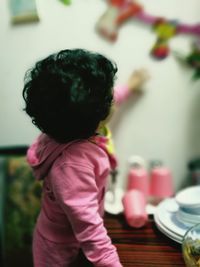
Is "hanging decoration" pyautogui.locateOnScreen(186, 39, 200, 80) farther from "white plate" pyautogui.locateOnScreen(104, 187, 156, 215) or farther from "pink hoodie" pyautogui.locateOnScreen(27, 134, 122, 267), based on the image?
"pink hoodie" pyautogui.locateOnScreen(27, 134, 122, 267)

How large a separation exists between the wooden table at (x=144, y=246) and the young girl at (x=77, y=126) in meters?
0.14

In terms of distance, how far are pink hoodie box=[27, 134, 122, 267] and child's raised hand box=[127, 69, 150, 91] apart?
1.54 ft

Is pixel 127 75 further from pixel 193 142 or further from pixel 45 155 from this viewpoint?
pixel 45 155

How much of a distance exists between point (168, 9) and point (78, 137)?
663 mm

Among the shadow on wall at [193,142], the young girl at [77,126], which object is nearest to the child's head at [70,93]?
the young girl at [77,126]

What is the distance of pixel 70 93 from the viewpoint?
2.25ft

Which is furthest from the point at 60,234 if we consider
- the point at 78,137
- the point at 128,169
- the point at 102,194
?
the point at 128,169

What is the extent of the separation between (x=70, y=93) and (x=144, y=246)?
453mm

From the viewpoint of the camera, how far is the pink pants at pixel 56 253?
85 cm

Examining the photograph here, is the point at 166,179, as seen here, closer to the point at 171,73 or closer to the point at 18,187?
the point at 171,73

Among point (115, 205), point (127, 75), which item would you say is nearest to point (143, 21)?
point (127, 75)

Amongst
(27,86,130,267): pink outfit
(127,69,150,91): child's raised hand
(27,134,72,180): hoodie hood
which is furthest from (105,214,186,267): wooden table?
(127,69,150,91): child's raised hand

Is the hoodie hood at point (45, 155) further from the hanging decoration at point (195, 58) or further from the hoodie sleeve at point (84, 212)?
the hanging decoration at point (195, 58)

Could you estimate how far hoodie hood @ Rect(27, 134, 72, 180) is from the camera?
795 mm
